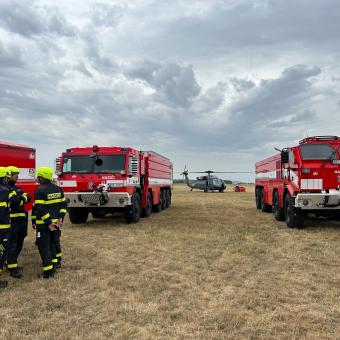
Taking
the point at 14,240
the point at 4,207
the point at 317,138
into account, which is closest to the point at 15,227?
the point at 14,240

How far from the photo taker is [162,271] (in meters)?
7.13

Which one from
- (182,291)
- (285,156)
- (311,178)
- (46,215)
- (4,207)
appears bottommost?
(182,291)

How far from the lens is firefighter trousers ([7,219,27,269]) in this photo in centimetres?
678

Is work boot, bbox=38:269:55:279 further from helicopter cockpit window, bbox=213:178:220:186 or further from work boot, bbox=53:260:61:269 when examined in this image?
helicopter cockpit window, bbox=213:178:220:186

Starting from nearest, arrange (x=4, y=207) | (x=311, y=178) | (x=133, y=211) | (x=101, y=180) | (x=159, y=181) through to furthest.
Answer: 1. (x=4, y=207)
2. (x=311, y=178)
3. (x=101, y=180)
4. (x=133, y=211)
5. (x=159, y=181)

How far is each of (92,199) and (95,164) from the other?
47.2 inches

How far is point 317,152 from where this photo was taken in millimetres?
11688

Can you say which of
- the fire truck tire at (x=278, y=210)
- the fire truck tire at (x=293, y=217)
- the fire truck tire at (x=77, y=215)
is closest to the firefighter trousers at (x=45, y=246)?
the fire truck tire at (x=77, y=215)

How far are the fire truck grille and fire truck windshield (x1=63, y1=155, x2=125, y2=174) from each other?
854 mm

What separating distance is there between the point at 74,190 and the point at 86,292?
7.11 m

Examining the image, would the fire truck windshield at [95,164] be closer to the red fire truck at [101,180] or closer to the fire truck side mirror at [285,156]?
the red fire truck at [101,180]

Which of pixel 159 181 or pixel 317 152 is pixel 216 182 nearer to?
pixel 159 181

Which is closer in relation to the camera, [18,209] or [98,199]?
[18,209]

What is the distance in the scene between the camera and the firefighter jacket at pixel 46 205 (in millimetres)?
6680
